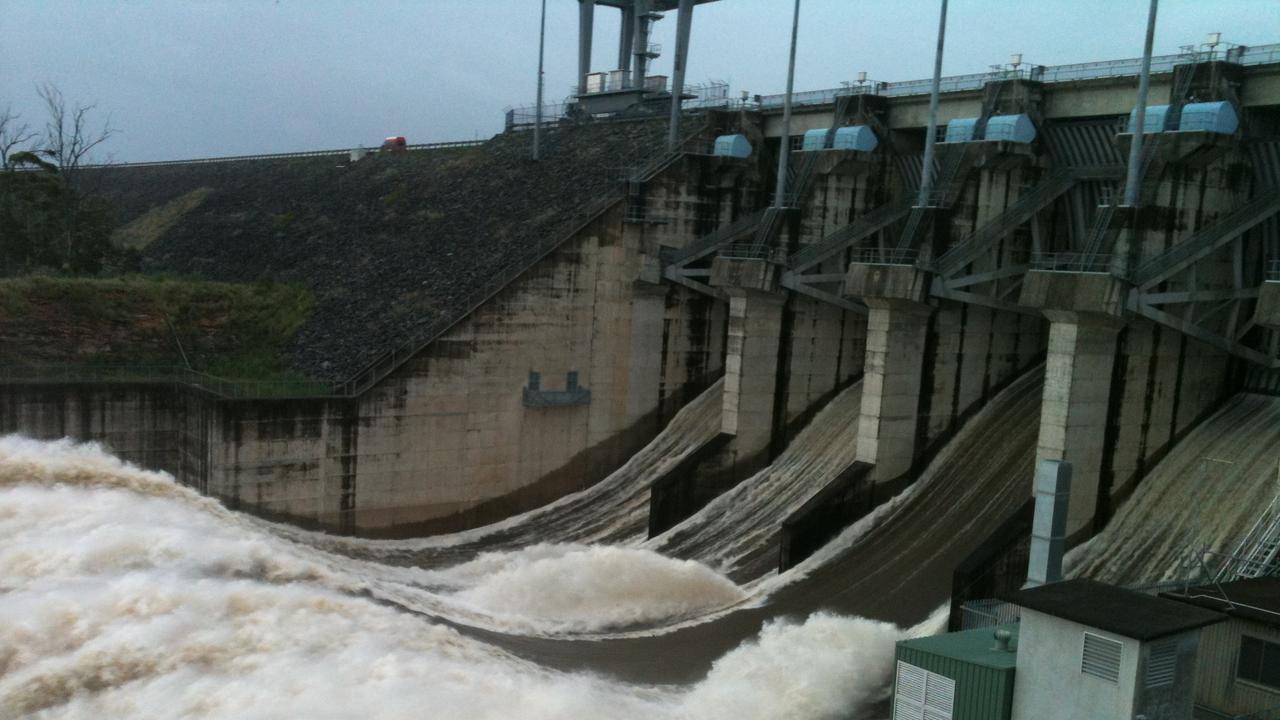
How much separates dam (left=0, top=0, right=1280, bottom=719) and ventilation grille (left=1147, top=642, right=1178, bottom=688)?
18.0ft

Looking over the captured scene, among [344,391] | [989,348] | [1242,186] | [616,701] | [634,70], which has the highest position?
[634,70]

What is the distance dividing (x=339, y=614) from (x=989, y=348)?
1670 cm

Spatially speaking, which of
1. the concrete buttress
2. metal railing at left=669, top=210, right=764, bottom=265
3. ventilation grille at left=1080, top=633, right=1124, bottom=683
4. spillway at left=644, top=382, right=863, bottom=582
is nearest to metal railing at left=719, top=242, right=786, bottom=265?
metal railing at left=669, top=210, right=764, bottom=265

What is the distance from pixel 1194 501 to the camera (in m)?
21.5

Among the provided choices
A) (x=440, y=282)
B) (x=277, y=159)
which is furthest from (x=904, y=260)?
(x=277, y=159)

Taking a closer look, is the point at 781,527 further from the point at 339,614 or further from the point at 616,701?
the point at 339,614

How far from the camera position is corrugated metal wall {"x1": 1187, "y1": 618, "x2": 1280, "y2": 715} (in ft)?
49.3

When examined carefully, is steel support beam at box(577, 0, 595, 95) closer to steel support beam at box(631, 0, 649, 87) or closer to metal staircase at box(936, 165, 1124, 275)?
steel support beam at box(631, 0, 649, 87)

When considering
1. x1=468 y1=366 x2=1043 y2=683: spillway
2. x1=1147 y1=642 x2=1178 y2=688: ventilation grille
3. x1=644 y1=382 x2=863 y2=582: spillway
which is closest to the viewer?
x1=1147 y1=642 x2=1178 y2=688: ventilation grille

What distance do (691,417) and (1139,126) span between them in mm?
15109

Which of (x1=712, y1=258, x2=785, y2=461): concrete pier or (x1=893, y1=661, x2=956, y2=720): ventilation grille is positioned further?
(x1=712, y1=258, x2=785, y2=461): concrete pier

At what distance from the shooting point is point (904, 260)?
27.7 m

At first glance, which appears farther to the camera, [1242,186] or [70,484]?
[70,484]

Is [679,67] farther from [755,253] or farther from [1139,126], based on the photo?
[1139,126]
